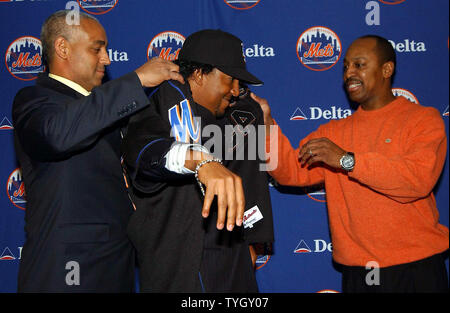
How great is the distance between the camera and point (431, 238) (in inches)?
77.5

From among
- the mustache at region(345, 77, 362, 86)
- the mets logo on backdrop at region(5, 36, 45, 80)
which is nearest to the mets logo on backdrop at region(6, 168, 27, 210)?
the mets logo on backdrop at region(5, 36, 45, 80)

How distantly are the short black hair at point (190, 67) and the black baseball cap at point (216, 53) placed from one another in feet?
0.11

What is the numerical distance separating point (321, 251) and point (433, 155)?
3.04 feet

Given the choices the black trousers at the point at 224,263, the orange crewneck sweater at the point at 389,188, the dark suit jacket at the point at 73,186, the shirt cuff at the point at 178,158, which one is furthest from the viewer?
the orange crewneck sweater at the point at 389,188

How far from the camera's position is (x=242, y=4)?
2.56 m

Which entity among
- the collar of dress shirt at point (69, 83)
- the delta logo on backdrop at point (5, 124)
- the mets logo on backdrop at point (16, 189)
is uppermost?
the collar of dress shirt at point (69, 83)

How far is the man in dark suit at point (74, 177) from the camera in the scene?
1290 mm

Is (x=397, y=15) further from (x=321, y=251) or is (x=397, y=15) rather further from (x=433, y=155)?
(x=321, y=251)

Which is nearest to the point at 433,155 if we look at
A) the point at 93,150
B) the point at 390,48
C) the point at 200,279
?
the point at 390,48

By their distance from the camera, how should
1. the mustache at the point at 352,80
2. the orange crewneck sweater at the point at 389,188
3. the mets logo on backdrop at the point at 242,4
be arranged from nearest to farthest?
the orange crewneck sweater at the point at 389,188 < the mustache at the point at 352,80 < the mets logo on backdrop at the point at 242,4

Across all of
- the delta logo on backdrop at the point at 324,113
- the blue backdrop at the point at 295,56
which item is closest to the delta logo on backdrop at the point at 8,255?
the blue backdrop at the point at 295,56

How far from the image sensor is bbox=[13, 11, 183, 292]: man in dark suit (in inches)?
50.8

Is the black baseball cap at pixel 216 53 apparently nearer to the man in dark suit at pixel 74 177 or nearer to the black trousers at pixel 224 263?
the man in dark suit at pixel 74 177

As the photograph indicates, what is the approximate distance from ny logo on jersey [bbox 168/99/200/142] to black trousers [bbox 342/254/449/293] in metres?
1.14
